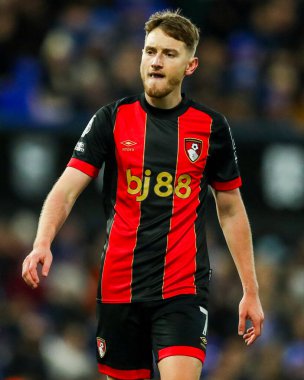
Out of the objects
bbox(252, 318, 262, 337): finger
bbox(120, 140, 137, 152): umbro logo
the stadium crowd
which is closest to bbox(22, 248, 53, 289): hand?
bbox(120, 140, 137, 152): umbro logo

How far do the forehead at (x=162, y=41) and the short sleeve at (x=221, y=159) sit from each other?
0.44 metres

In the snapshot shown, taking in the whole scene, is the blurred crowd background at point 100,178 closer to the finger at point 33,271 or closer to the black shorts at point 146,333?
the black shorts at point 146,333

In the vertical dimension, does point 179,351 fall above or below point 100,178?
above

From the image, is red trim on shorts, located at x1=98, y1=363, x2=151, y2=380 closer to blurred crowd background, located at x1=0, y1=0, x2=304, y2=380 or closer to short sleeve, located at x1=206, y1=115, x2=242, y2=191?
short sleeve, located at x1=206, y1=115, x2=242, y2=191

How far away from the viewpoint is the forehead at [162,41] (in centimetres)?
601

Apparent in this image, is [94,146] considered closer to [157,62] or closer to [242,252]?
Answer: [157,62]

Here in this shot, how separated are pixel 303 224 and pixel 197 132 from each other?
661 centimetres

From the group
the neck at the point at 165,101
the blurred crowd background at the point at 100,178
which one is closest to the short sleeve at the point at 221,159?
the neck at the point at 165,101

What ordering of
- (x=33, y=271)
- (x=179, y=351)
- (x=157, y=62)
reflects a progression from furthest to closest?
(x=157, y=62) → (x=179, y=351) → (x=33, y=271)

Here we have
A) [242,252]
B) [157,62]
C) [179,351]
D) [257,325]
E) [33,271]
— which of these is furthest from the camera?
[242,252]

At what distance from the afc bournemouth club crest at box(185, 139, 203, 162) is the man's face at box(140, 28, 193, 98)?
0.91ft

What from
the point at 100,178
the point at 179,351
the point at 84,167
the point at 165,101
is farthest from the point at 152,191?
the point at 100,178

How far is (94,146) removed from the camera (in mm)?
6078

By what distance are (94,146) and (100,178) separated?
5.97 meters
